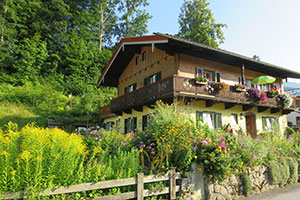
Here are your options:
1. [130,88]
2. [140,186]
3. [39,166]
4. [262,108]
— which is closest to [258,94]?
[262,108]

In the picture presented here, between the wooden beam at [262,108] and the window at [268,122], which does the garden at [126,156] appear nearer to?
the wooden beam at [262,108]

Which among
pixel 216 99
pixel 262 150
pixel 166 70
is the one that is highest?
pixel 166 70

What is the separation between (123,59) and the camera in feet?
61.6

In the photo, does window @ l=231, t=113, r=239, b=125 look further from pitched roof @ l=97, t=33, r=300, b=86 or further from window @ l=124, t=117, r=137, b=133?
window @ l=124, t=117, r=137, b=133

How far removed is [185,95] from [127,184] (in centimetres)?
724

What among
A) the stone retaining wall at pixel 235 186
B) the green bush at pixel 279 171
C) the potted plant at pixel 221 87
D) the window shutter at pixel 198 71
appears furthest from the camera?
the window shutter at pixel 198 71

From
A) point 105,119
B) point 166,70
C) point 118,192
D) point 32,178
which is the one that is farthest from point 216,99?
point 105,119

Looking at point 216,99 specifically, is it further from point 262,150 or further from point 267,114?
point 267,114

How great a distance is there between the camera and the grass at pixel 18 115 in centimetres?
1712

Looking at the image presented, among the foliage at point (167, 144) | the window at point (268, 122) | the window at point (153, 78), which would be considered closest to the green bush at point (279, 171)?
the foliage at point (167, 144)

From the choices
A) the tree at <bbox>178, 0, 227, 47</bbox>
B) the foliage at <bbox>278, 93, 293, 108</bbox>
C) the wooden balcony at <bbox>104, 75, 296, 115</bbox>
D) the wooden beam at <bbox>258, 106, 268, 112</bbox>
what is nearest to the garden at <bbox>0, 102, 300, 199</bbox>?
the wooden balcony at <bbox>104, 75, 296, 115</bbox>

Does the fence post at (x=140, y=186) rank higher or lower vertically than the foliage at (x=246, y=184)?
higher

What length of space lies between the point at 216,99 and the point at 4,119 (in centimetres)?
1678

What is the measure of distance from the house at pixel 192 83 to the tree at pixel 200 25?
51.5 feet
